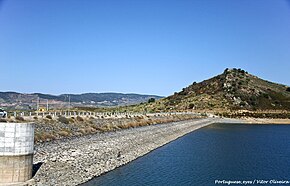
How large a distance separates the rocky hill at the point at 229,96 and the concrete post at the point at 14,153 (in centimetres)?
10951

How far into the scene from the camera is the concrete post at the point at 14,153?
643 inches

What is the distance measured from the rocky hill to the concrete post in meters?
110

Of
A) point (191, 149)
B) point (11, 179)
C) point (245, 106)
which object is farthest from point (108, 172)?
point (245, 106)

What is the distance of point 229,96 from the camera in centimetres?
13350

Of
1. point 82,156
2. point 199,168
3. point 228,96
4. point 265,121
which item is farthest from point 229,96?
point 82,156

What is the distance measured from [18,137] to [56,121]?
18617mm

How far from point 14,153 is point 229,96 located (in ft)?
405

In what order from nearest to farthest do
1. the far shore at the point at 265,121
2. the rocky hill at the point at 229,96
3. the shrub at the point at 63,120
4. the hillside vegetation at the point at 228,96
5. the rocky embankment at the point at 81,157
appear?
the rocky embankment at the point at 81,157
the shrub at the point at 63,120
the far shore at the point at 265,121
the hillside vegetation at the point at 228,96
the rocky hill at the point at 229,96

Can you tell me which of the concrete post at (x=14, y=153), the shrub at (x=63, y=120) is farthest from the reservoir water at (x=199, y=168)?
the shrub at (x=63, y=120)

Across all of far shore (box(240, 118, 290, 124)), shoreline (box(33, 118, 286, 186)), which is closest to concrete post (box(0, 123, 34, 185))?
shoreline (box(33, 118, 286, 186))

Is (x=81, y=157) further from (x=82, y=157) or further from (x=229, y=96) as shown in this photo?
(x=229, y=96)

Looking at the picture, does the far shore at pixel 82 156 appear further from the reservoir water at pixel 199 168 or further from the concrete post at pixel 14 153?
the concrete post at pixel 14 153

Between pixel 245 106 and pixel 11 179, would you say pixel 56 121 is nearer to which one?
pixel 11 179

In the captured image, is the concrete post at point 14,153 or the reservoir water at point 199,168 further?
the reservoir water at point 199,168
